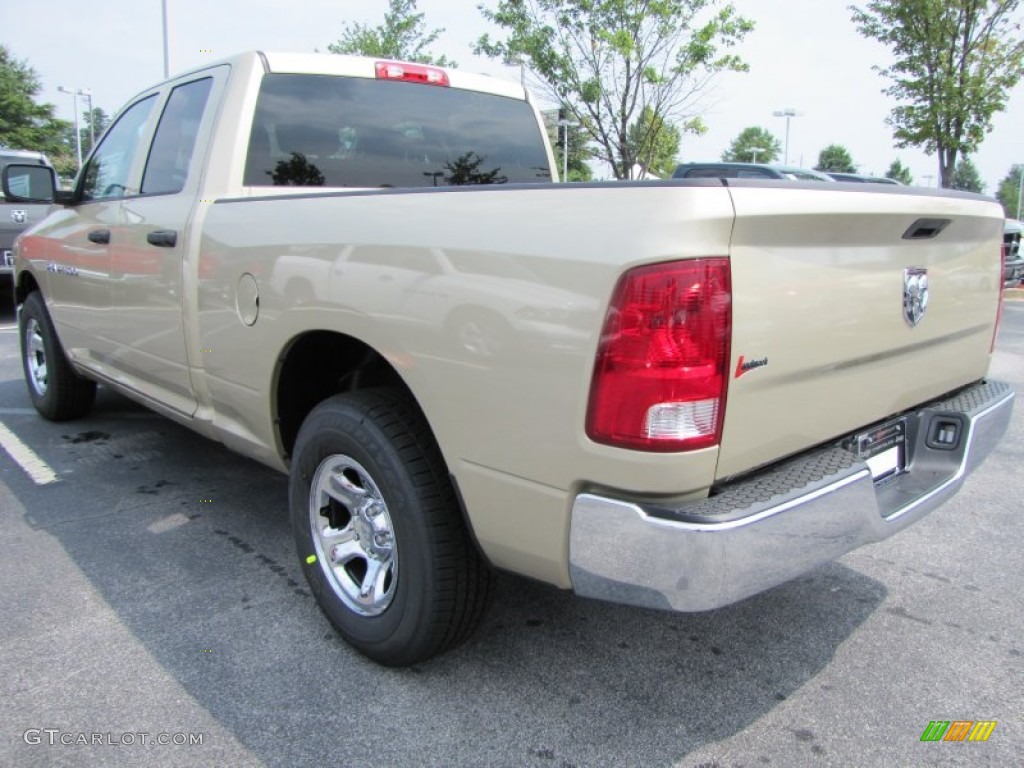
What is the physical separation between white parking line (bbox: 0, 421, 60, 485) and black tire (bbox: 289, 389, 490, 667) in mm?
2231

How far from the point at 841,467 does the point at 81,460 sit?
160 inches

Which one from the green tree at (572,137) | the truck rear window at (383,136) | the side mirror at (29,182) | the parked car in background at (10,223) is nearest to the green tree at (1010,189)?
the green tree at (572,137)

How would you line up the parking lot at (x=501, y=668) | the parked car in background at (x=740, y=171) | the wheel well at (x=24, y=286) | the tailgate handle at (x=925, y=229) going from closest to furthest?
the parking lot at (x=501, y=668)
the tailgate handle at (x=925, y=229)
the wheel well at (x=24, y=286)
the parked car in background at (x=740, y=171)

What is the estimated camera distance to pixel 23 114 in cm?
3750

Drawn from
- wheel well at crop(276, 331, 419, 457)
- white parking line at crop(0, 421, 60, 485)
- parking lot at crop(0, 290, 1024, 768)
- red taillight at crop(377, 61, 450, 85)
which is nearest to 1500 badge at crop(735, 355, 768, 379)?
parking lot at crop(0, 290, 1024, 768)

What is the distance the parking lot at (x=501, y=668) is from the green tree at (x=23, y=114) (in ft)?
131

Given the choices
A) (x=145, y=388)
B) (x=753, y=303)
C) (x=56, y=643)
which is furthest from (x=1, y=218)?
(x=753, y=303)

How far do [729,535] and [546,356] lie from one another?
559 mm

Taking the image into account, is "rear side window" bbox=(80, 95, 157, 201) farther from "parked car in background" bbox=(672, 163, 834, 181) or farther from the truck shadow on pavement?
"parked car in background" bbox=(672, 163, 834, 181)

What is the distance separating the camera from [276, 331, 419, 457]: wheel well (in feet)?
8.63

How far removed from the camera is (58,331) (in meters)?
4.59

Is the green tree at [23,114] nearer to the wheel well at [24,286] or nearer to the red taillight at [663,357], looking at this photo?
the wheel well at [24,286]

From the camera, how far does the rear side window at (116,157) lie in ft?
12.7

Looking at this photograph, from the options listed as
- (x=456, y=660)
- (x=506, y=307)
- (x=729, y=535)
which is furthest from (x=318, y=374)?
(x=729, y=535)
